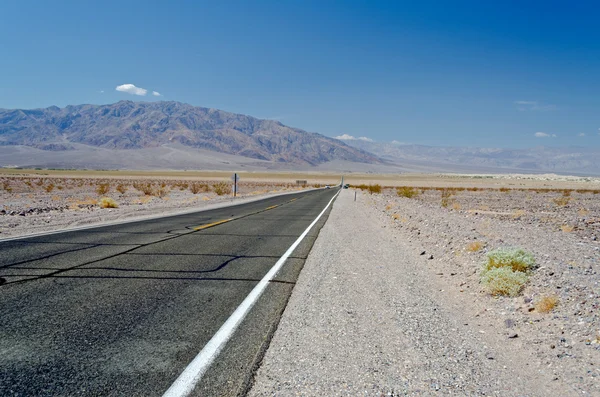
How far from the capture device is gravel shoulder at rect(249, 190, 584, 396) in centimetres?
366

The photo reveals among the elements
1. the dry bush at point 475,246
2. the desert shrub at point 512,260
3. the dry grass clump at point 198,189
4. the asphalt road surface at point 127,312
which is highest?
the desert shrub at point 512,260

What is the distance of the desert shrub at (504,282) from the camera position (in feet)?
21.2

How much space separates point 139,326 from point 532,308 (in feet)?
17.0

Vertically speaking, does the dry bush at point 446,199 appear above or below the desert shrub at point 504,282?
below

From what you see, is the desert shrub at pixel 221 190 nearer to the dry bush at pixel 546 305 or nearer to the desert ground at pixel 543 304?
the desert ground at pixel 543 304

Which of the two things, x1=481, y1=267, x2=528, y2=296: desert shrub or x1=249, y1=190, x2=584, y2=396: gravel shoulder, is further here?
x1=481, y1=267, x2=528, y2=296: desert shrub

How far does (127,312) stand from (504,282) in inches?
220

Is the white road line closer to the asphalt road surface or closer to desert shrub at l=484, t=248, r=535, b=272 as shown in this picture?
the asphalt road surface

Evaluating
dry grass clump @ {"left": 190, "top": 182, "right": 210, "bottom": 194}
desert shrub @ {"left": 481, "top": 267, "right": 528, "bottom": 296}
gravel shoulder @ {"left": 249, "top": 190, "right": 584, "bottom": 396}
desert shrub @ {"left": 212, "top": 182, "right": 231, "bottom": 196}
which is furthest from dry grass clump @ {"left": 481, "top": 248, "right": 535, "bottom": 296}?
dry grass clump @ {"left": 190, "top": 182, "right": 210, "bottom": 194}

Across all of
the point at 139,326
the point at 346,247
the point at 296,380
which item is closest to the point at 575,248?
the point at 346,247

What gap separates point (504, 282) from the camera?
6.54m

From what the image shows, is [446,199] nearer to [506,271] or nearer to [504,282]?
[506,271]

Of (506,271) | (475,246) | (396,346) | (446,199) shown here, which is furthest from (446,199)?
(396,346)

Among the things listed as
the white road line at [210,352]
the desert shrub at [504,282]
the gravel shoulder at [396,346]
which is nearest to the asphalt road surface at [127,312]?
the white road line at [210,352]
